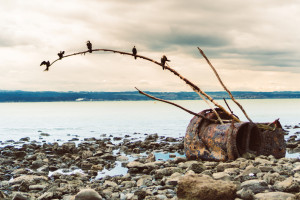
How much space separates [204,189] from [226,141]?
11.5ft

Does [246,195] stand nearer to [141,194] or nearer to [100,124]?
[141,194]

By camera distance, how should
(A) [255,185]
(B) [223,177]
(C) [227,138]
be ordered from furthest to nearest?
(C) [227,138]
(B) [223,177]
(A) [255,185]

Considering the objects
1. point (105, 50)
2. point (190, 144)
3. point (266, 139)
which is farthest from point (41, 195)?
point (266, 139)

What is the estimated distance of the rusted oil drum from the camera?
803 centimetres

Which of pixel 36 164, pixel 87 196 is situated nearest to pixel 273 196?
pixel 87 196

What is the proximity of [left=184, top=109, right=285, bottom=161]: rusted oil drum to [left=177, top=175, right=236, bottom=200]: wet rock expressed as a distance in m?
3.19

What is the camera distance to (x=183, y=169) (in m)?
7.87

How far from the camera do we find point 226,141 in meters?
8.09

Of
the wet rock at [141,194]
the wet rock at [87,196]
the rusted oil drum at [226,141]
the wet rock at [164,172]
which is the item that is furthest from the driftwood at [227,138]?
the wet rock at [87,196]

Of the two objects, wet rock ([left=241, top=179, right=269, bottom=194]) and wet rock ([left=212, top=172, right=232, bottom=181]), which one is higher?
wet rock ([left=241, top=179, right=269, bottom=194])

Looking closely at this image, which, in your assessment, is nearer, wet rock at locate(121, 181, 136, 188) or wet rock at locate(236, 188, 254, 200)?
wet rock at locate(236, 188, 254, 200)

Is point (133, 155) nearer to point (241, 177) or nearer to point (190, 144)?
point (190, 144)

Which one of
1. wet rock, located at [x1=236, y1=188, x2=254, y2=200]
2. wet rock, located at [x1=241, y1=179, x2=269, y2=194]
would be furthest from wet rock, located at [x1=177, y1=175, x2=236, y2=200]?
wet rock, located at [x1=241, y1=179, x2=269, y2=194]

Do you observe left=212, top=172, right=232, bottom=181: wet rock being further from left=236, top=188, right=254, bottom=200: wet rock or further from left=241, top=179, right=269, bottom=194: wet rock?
left=236, top=188, right=254, bottom=200: wet rock
